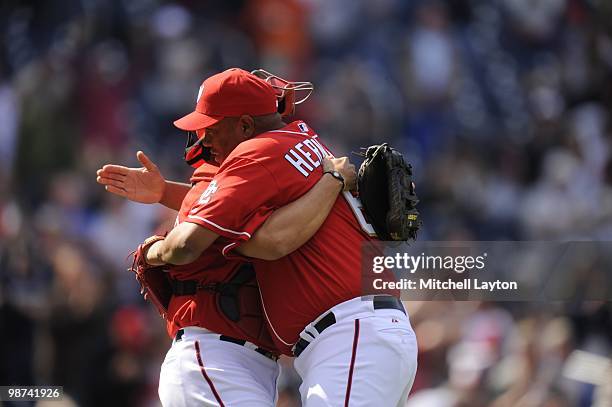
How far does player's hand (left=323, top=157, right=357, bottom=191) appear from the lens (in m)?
3.92

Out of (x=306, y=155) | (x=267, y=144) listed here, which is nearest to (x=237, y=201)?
(x=267, y=144)

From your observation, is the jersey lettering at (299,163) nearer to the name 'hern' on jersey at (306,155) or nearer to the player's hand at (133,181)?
the name 'hern' on jersey at (306,155)

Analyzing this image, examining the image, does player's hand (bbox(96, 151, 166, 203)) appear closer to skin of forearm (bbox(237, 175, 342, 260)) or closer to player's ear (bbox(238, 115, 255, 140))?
player's ear (bbox(238, 115, 255, 140))

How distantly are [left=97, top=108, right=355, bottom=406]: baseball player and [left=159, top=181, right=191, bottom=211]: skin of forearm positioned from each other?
40 cm

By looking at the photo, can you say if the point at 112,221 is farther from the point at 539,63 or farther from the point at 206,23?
the point at 539,63

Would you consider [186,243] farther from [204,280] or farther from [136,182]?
[136,182]

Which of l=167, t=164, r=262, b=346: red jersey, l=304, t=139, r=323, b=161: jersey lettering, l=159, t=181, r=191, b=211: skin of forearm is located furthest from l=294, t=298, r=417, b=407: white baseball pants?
l=159, t=181, r=191, b=211: skin of forearm

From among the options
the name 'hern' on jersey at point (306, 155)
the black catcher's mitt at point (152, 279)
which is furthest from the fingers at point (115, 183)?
the name 'hern' on jersey at point (306, 155)

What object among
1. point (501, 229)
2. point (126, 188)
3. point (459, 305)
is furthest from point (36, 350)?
point (501, 229)

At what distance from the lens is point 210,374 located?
3803 millimetres

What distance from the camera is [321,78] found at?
31.9 ft

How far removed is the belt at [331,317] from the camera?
3738 mm

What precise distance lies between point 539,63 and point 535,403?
15.7 feet

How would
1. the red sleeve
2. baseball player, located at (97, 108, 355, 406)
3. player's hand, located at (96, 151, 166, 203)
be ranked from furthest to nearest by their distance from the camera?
player's hand, located at (96, 151, 166, 203), baseball player, located at (97, 108, 355, 406), the red sleeve
